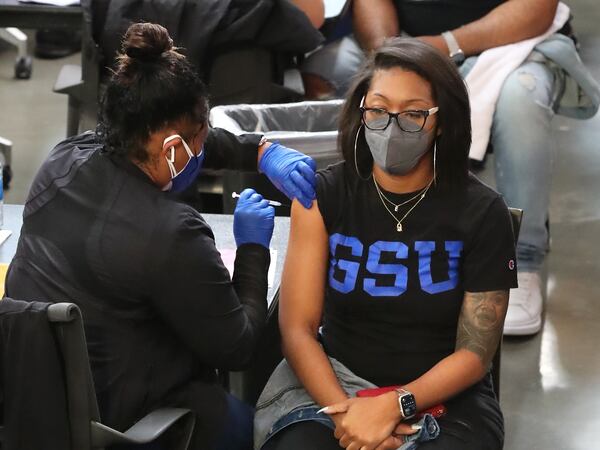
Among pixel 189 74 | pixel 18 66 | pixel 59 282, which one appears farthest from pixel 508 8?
pixel 18 66

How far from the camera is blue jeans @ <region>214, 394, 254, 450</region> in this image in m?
1.90

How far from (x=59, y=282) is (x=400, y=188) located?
0.70 meters

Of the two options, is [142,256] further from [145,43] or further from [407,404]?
[407,404]

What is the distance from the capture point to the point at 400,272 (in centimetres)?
198

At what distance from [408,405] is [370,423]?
3.2 inches

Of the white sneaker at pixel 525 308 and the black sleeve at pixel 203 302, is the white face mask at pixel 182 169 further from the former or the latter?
the white sneaker at pixel 525 308

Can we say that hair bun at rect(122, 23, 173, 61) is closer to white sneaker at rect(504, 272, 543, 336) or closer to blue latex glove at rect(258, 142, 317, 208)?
blue latex glove at rect(258, 142, 317, 208)

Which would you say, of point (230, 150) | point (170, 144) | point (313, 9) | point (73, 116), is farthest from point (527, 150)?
point (170, 144)

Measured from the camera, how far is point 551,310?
3451mm

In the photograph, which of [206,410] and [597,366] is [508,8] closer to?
[597,366]

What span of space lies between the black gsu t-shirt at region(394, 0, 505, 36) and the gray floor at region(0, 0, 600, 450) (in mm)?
939

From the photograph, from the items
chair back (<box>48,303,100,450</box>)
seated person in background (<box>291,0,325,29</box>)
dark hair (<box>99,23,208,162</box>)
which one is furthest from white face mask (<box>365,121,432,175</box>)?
seated person in background (<box>291,0,325,29</box>)

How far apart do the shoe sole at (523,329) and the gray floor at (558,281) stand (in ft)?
0.09

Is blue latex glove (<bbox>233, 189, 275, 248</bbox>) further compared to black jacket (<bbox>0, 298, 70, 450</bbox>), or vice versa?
blue latex glove (<bbox>233, 189, 275, 248</bbox>)
